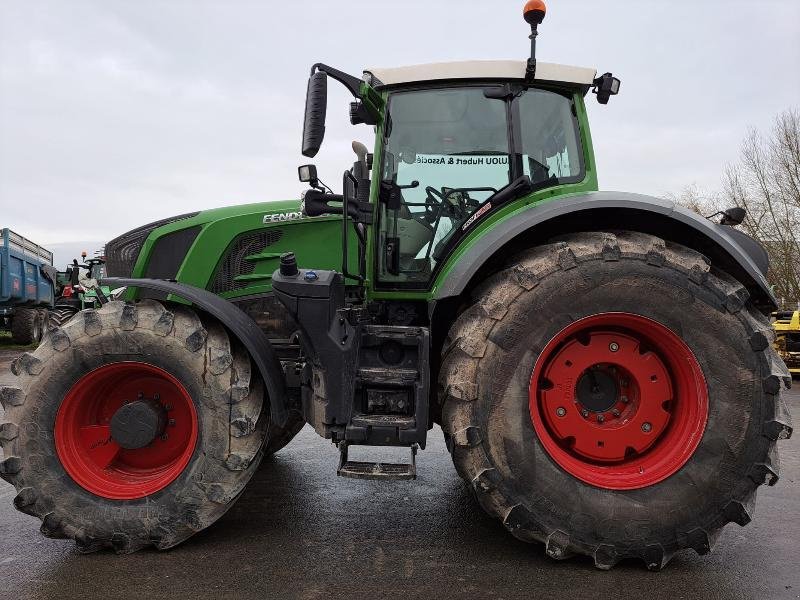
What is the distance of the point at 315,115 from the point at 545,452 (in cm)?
186

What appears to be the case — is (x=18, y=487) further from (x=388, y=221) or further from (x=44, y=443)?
(x=388, y=221)

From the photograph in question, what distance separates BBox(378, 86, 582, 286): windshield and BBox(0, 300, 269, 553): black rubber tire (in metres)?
1.07

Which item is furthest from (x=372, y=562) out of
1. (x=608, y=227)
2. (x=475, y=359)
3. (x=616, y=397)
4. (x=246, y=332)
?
(x=608, y=227)

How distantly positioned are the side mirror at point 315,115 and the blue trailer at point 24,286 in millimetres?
14394

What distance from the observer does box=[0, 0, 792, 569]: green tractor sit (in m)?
2.55

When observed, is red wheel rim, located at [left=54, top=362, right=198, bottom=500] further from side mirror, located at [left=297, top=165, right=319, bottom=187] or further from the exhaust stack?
the exhaust stack

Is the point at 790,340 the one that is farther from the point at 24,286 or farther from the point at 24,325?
the point at 24,325

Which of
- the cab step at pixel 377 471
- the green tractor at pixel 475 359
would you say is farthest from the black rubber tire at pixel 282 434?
the cab step at pixel 377 471

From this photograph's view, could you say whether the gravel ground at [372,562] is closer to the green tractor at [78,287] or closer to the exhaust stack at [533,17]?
the exhaust stack at [533,17]

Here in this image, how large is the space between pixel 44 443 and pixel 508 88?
3028 millimetres

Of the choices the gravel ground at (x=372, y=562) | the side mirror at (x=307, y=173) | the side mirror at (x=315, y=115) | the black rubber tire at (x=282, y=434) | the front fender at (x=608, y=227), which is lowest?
the gravel ground at (x=372, y=562)

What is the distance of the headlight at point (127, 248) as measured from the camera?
3.63 meters

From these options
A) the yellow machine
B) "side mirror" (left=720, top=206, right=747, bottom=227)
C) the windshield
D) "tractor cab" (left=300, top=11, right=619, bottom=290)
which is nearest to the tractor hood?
"tractor cab" (left=300, top=11, right=619, bottom=290)

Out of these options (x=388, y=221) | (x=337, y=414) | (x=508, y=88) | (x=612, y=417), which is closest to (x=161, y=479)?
(x=337, y=414)
